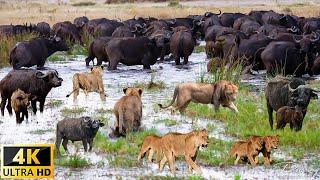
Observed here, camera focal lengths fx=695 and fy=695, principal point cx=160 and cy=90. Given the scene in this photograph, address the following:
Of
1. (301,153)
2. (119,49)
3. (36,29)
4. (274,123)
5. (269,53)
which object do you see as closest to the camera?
(301,153)

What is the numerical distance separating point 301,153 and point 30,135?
374 centimetres

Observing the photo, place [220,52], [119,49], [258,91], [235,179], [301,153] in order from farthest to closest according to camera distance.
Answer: [220,52] → [119,49] → [258,91] → [301,153] → [235,179]

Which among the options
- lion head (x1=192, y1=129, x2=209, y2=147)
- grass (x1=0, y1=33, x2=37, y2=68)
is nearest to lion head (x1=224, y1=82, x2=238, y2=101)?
lion head (x1=192, y1=129, x2=209, y2=147)

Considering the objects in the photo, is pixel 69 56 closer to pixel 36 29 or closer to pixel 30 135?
pixel 36 29

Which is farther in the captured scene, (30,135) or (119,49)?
(119,49)

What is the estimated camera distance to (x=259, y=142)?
7.59 m

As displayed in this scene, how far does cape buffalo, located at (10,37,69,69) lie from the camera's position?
55.5 ft

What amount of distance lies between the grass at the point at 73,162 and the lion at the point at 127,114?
1167mm

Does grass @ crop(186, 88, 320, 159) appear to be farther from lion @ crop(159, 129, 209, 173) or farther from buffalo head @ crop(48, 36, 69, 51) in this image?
buffalo head @ crop(48, 36, 69, 51)

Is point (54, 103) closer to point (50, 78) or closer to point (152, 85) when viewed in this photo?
point (50, 78)

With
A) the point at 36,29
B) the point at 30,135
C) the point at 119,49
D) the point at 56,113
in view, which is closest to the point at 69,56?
the point at 119,49

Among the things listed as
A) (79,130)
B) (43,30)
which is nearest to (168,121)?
(79,130)

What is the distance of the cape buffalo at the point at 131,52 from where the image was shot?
17438 mm

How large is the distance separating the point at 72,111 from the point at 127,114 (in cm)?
244
